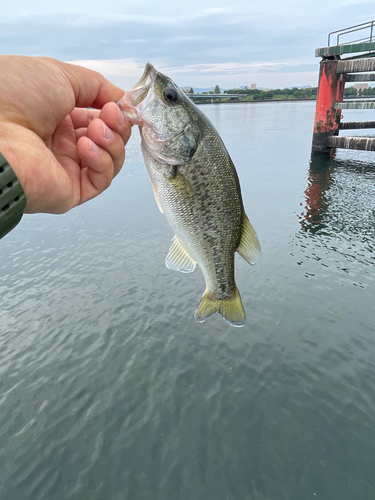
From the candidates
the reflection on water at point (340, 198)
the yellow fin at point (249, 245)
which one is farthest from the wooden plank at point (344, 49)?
the yellow fin at point (249, 245)

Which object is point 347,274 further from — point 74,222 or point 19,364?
point 74,222

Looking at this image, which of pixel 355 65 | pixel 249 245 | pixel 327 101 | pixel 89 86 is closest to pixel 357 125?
pixel 327 101

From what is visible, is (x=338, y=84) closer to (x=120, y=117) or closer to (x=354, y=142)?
(x=354, y=142)

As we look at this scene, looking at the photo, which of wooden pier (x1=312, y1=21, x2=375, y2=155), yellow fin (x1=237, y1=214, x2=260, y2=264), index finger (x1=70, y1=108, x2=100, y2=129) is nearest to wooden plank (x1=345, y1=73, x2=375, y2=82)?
wooden pier (x1=312, y1=21, x2=375, y2=155)

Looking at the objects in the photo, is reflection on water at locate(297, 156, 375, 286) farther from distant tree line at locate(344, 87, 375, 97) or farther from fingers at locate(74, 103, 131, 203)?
distant tree line at locate(344, 87, 375, 97)

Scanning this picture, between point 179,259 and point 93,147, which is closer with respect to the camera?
point 93,147

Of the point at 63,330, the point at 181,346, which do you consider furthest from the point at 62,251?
the point at 181,346
